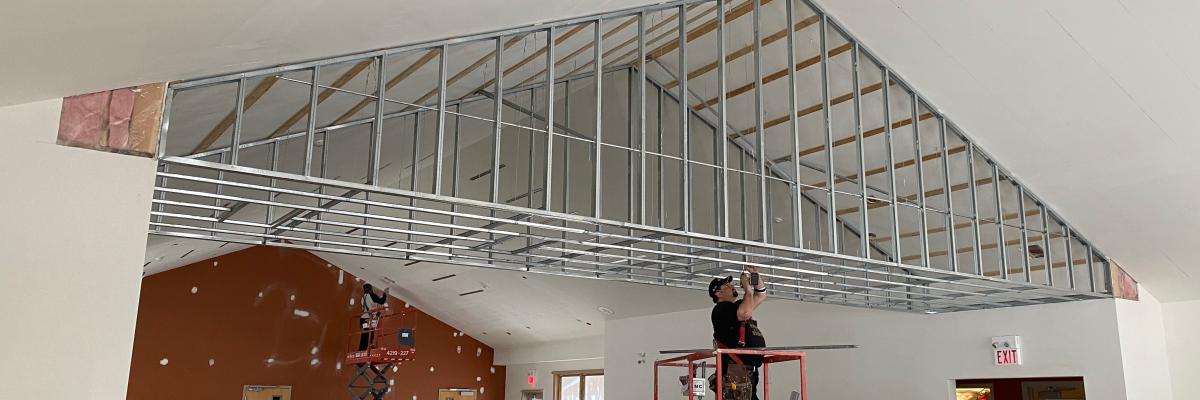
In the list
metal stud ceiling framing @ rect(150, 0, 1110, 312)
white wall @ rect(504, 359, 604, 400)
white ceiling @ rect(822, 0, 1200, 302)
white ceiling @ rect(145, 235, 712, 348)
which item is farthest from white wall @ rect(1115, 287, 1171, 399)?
white wall @ rect(504, 359, 604, 400)

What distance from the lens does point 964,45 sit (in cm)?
685

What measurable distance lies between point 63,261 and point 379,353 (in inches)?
442

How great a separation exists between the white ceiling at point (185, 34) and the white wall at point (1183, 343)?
8.16 metres

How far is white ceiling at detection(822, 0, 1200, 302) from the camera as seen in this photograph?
621 centimetres

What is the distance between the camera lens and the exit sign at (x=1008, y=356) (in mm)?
9336

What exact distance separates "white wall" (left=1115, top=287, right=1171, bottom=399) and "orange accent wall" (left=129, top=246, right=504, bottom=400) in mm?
12014

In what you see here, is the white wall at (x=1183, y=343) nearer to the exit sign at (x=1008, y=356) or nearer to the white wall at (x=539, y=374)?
the exit sign at (x=1008, y=356)

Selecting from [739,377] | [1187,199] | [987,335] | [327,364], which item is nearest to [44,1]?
[739,377]

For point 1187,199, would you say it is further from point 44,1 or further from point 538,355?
point 538,355

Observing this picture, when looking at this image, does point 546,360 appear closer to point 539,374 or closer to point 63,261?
point 539,374

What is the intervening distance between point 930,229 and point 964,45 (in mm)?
2967

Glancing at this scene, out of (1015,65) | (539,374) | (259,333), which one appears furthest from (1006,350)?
(259,333)

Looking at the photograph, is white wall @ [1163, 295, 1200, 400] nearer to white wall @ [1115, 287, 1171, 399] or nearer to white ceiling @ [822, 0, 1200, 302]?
white wall @ [1115, 287, 1171, 399]

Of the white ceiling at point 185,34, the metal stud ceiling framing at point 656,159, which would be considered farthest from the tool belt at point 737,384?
the white ceiling at point 185,34
